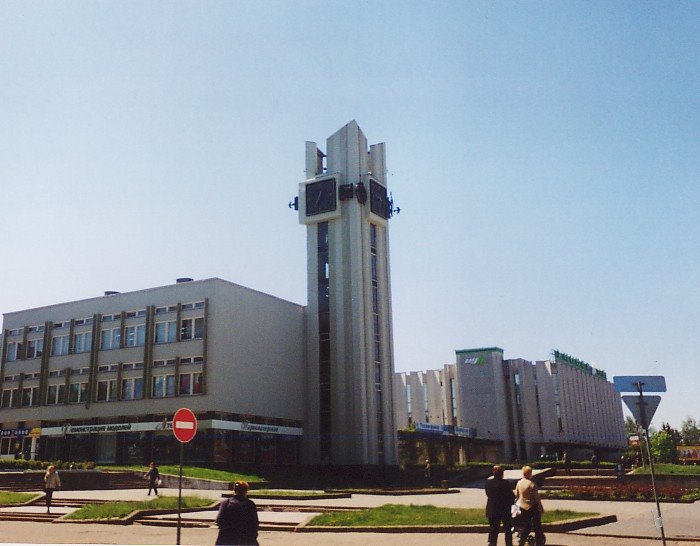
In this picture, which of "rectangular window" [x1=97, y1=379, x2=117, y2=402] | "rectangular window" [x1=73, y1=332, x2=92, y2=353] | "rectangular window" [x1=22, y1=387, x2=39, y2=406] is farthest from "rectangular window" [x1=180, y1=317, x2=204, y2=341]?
"rectangular window" [x1=22, y1=387, x2=39, y2=406]

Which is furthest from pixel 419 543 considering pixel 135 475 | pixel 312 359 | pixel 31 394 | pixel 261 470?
pixel 31 394

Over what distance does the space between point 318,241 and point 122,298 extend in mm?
17726

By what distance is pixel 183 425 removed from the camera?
14.0 meters

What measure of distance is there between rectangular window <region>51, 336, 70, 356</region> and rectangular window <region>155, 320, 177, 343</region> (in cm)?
990

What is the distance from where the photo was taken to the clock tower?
59.4 metres

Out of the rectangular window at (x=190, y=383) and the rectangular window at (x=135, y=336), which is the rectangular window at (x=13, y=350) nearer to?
the rectangular window at (x=135, y=336)

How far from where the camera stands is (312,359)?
61906mm

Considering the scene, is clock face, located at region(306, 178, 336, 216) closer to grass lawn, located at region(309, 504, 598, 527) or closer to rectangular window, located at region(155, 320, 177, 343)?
rectangular window, located at region(155, 320, 177, 343)

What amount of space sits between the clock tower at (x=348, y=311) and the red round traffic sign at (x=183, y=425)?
4512 centimetres

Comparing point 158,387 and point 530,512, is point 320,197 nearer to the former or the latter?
point 158,387

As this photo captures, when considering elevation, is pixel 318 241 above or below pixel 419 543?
above

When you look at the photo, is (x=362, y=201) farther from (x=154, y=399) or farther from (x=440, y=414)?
(x=440, y=414)

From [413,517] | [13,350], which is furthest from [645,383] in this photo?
[13,350]

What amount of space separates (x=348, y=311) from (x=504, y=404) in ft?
120
